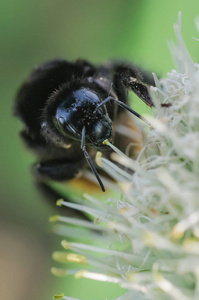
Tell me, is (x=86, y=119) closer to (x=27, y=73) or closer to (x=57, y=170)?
(x=57, y=170)

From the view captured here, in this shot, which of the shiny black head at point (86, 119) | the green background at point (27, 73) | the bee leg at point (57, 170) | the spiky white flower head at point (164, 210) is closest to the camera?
the spiky white flower head at point (164, 210)

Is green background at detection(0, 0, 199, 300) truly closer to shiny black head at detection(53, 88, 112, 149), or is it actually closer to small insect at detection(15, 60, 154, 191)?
small insect at detection(15, 60, 154, 191)

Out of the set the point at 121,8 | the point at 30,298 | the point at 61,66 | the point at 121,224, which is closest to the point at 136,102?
the point at 61,66

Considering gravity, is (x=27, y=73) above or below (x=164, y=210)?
above

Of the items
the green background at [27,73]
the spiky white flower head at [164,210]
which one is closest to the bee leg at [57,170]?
the spiky white flower head at [164,210]

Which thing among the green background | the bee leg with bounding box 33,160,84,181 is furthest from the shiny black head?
the green background

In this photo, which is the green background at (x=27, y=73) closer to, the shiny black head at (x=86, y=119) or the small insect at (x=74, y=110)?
the small insect at (x=74, y=110)

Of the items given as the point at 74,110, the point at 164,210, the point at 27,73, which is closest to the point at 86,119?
the point at 74,110
